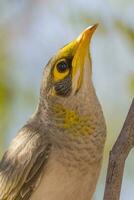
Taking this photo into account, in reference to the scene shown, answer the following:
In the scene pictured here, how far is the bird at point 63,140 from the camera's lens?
4891 millimetres

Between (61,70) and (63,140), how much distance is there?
0.59 meters

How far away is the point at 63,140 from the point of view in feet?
16.6

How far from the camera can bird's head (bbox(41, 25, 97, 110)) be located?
16.7 feet

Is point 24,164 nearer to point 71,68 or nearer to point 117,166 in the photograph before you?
point 71,68

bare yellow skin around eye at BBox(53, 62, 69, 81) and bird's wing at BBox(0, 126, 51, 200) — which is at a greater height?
bare yellow skin around eye at BBox(53, 62, 69, 81)

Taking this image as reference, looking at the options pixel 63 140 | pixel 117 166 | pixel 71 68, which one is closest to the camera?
pixel 117 166

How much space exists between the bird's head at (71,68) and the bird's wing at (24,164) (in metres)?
0.44

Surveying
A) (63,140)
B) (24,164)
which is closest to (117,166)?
(63,140)

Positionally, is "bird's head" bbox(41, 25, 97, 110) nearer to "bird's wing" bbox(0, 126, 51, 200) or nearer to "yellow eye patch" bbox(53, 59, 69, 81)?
"yellow eye patch" bbox(53, 59, 69, 81)

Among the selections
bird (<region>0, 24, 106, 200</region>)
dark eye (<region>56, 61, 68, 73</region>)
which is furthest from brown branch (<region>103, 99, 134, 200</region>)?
dark eye (<region>56, 61, 68, 73</region>)

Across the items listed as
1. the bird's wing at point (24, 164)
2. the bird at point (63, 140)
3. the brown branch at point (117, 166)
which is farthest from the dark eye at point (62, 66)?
the brown branch at point (117, 166)

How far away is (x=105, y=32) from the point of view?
17.4 feet

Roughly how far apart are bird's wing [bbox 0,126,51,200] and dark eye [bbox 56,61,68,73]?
56 cm

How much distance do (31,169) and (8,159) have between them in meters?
0.42
